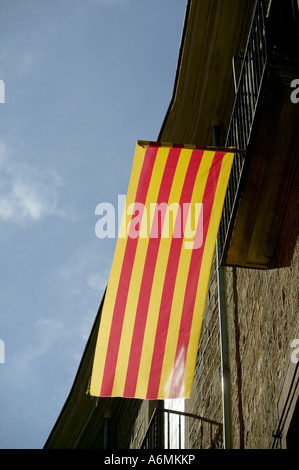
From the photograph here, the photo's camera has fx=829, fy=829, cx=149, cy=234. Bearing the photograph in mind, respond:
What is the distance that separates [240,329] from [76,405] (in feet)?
25.6

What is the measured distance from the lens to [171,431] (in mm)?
11477

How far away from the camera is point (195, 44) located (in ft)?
40.0

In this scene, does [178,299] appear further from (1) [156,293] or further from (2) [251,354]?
(2) [251,354]

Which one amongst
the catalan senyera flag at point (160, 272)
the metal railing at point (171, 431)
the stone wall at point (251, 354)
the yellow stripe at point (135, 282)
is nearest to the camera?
the stone wall at point (251, 354)

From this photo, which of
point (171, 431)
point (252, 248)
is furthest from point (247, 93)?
point (171, 431)

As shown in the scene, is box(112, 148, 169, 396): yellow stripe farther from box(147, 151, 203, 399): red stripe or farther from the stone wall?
the stone wall

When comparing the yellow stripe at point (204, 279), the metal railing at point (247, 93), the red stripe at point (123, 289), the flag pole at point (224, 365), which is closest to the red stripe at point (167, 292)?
the yellow stripe at point (204, 279)

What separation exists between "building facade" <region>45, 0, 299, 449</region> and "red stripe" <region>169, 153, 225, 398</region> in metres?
0.33

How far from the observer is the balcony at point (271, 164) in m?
7.39

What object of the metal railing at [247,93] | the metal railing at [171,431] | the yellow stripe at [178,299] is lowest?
the metal railing at [171,431]

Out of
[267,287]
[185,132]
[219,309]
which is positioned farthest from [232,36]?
[267,287]

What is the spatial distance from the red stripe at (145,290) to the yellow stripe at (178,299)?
0.81 ft

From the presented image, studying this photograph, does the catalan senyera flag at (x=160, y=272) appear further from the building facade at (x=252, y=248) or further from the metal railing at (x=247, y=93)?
the metal railing at (x=247, y=93)

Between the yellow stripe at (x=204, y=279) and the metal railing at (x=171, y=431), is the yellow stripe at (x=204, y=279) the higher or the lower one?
the higher one
